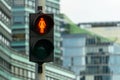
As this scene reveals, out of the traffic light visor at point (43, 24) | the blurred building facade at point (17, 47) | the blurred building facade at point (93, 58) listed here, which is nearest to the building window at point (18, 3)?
the blurred building facade at point (17, 47)

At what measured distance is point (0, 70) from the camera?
252ft

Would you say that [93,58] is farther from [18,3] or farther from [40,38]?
[40,38]

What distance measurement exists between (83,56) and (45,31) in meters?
179

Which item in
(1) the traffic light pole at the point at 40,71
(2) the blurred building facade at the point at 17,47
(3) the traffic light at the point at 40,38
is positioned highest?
(3) the traffic light at the point at 40,38

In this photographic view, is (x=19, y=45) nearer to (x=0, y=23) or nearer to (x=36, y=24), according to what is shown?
(x=0, y=23)

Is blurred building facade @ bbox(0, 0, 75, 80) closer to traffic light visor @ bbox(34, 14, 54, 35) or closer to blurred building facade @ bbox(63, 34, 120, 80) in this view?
traffic light visor @ bbox(34, 14, 54, 35)

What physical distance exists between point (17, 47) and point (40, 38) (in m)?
92.4

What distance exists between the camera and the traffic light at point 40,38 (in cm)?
1218

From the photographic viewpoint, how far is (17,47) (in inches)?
4109

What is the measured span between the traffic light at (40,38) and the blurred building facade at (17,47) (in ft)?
211

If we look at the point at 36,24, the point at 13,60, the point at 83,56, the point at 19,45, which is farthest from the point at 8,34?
the point at 83,56

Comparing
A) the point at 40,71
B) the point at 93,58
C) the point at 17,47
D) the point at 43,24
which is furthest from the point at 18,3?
the point at 43,24

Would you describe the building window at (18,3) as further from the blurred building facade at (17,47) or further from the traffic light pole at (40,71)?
the traffic light pole at (40,71)

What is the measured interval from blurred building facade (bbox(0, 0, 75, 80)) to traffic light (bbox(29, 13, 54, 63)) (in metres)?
64.4
